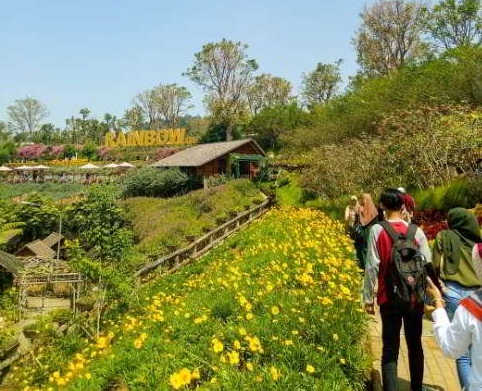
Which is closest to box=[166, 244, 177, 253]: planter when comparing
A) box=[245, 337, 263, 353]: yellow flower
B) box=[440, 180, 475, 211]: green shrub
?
box=[440, 180, 475, 211]: green shrub

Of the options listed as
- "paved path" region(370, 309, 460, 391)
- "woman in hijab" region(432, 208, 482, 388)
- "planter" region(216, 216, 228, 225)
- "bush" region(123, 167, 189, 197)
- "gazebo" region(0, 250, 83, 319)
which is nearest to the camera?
"woman in hijab" region(432, 208, 482, 388)

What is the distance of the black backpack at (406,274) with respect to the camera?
12.0ft

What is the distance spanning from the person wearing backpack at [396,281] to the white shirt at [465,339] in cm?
119

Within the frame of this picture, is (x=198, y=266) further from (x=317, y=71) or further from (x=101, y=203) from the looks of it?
(x=317, y=71)

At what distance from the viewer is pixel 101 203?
1128 inches

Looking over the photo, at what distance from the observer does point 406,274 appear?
145 inches

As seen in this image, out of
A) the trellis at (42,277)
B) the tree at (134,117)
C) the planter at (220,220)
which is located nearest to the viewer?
the trellis at (42,277)

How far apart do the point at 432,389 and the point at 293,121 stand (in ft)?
154

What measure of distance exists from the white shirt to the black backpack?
116 cm

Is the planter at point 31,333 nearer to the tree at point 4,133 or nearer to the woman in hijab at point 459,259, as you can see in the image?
the woman in hijab at point 459,259

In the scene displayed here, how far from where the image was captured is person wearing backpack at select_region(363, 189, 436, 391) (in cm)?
368

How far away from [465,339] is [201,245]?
15518 millimetres

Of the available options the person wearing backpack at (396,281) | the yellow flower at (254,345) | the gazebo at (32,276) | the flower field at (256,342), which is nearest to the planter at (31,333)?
the flower field at (256,342)

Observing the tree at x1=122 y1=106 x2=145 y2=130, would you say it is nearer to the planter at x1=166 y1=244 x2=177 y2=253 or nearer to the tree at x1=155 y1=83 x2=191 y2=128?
the tree at x1=155 y1=83 x2=191 y2=128
